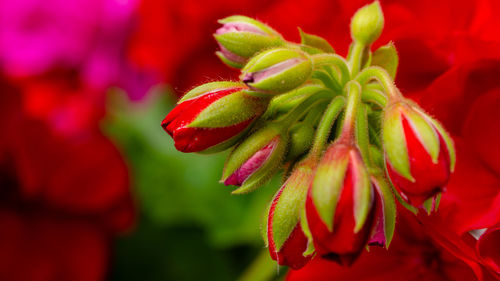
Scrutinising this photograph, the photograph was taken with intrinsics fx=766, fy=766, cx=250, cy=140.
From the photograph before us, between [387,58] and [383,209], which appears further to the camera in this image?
[387,58]

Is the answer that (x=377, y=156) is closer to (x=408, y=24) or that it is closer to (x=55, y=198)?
(x=408, y=24)

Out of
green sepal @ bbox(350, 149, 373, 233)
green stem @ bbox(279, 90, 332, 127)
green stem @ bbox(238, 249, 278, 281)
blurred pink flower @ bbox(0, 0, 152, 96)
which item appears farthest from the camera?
blurred pink flower @ bbox(0, 0, 152, 96)

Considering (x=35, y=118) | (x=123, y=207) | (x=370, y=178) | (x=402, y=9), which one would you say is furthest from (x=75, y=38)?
(x=370, y=178)

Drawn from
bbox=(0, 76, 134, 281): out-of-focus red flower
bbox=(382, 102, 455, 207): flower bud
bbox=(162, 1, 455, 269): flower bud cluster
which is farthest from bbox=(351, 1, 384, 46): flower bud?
bbox=(0, 76, 134, 281): out-of-focus red flower

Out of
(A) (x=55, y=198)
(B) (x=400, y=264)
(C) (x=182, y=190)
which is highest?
(B) (x=400, y=264)

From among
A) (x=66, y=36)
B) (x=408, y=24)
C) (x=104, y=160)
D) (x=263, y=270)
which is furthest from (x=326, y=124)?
(x=66, y=36)

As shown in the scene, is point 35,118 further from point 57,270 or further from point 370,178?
point 370,178

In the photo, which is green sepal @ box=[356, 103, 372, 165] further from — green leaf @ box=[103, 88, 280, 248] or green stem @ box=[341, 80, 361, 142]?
green leaf @ box=[103, 88, 280, 248]
